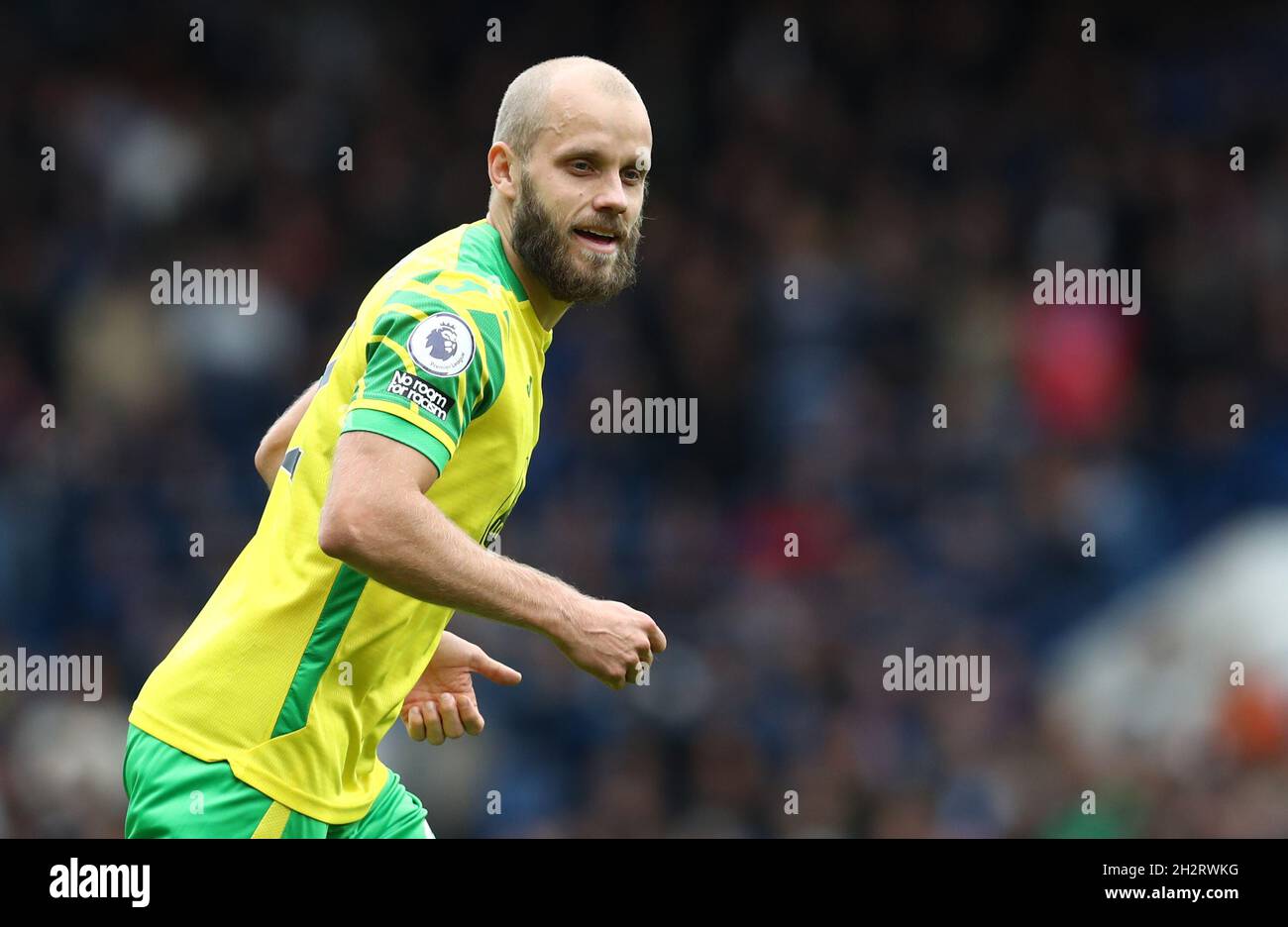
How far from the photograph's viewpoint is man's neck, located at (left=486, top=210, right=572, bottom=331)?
3604 mm

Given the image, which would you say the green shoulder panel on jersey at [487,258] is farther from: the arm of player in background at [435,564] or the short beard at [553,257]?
the arm of player in background at [435,564]

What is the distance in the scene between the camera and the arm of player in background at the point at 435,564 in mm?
3041

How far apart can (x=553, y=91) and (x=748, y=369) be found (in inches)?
235

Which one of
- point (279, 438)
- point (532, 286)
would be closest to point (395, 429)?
point (532, 286)

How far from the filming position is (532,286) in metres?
3.62

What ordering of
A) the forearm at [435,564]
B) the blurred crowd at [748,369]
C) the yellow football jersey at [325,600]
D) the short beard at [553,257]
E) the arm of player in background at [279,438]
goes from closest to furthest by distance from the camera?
the forearm at [435,564]
the yellow football jersey at [325,600]
the short beard at [553,257]
the arm of player in background at [279,438]
the blurred crowd at [748,369]

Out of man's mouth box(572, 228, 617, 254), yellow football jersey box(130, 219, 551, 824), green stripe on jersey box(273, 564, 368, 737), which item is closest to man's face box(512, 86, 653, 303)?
man's mouth box(572, 228, 617, 254)

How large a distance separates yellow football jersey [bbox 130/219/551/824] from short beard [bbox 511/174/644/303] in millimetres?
79

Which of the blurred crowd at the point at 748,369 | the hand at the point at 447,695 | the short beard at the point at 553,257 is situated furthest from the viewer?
the blurred crowd at the point at 748,369

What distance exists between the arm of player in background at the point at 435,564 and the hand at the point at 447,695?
889mm

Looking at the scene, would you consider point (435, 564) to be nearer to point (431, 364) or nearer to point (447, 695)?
point (431, 364)

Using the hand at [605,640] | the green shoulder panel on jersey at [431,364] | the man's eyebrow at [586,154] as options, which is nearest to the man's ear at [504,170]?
the man's eyebrow at [586,154]

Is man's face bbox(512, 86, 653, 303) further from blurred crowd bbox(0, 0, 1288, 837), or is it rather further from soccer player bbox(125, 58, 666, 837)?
blurred crowd bbox(0, 0, 1288, 837)
